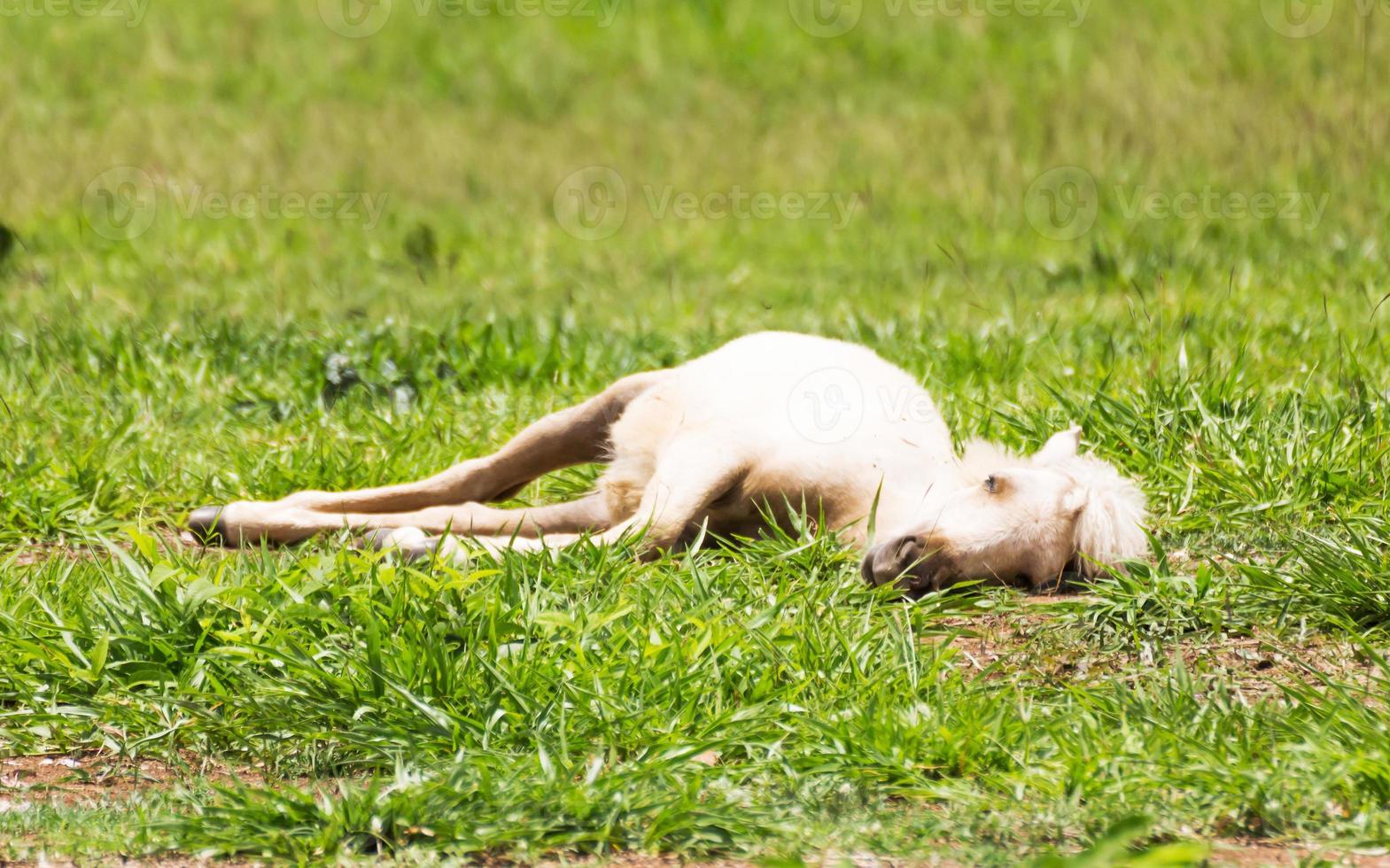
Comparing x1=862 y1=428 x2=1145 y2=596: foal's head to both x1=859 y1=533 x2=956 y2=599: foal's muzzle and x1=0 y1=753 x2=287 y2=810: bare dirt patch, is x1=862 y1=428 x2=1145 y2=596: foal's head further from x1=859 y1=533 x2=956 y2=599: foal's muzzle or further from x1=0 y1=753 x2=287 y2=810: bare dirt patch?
x1=0 y1=753 x2=287 y2=810: bare dirt patch

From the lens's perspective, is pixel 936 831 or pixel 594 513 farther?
pixel 594 513

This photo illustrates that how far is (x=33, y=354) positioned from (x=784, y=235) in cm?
525

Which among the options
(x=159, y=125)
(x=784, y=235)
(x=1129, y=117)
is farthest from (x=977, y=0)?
(x=159, y=125)

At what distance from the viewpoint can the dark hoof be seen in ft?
14.8

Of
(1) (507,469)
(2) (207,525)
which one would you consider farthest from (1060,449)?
(2) (207,525)

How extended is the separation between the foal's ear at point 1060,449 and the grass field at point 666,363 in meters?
0.41

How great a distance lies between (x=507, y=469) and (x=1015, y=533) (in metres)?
1.76

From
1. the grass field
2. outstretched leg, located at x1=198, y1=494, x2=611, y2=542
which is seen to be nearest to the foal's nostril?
the grass field

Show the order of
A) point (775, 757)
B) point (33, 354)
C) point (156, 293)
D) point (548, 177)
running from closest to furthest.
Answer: point (775, 757)
point (33, 354)
point (156, 293)
point (548, 177)

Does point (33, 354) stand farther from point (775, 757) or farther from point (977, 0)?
point (977, 0)

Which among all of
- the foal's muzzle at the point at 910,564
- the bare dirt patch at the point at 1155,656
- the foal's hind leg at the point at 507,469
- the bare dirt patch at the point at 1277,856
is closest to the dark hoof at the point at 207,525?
the foal's hind leg at the point at 507,469

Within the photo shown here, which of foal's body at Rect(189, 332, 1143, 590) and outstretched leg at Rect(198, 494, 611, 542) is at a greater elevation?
foal's body at Rect(189, 332, 1143, 590)

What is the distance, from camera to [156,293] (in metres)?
8.02

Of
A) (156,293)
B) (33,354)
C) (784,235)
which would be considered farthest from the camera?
(784,235)
